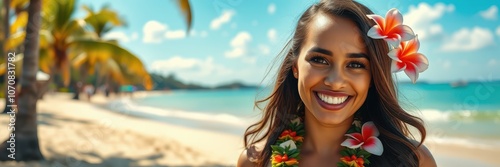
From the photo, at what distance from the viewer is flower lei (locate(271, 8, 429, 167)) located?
4.90 feet

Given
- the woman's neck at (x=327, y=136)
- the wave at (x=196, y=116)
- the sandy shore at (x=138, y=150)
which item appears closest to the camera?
the woman's neck at (x=327, y=136)

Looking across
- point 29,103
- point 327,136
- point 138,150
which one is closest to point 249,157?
point 327,136

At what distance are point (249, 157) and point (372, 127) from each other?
1.64ft

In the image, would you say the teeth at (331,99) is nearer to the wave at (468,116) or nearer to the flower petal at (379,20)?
the flower petal at (379,20)

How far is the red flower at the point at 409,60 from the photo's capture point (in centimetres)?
153

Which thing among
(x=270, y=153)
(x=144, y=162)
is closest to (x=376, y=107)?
(x=270, y=153)

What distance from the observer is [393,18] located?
1.51m

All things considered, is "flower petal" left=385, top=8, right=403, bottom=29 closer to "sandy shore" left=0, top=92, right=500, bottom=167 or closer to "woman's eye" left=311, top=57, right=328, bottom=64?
"woman's eye" left=311, top=57, right=328, bottom=64

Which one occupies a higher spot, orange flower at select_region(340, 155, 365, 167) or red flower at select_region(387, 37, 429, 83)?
red flower at select_region(387, 37, 429, 83)

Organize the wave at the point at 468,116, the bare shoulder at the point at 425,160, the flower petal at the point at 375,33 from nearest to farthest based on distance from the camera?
the flower petal at the point at 375,33
the bare shoulder at the point at 425,160
the wave at the point at 468,116

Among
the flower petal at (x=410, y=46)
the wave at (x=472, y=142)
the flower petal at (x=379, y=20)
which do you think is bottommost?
the wave at (x=472, y=142)

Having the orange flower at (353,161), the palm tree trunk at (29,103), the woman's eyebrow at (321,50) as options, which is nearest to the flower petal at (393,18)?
the woman's eyebrow at (321,50)

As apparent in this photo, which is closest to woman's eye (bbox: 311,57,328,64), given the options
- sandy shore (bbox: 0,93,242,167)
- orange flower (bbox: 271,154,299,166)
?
orange flower (bbox: 271,154,299,166)

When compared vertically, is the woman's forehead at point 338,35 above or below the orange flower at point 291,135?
above
